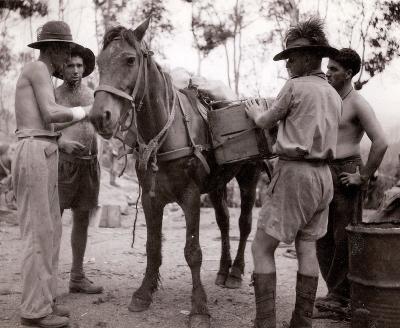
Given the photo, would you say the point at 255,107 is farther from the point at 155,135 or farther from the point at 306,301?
the point at 306,301

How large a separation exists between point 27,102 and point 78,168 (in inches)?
50.1

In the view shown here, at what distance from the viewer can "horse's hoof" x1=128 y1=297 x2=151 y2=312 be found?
4.63 m

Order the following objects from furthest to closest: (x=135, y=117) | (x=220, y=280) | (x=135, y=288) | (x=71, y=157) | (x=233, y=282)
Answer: (x=220, y=280), (x=233, y=282), (x=135, y=288), (x=71, y=157), (x=135, y=117)

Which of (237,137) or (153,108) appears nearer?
(153,108)

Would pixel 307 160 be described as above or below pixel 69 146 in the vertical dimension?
below

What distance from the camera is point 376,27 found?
13758 mm

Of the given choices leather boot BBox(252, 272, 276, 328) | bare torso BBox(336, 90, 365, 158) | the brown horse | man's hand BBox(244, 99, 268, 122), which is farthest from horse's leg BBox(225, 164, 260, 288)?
leather boot BBox(252, 272, 276, 328)

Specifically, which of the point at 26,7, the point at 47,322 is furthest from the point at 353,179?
the point at 26,7

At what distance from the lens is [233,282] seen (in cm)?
570

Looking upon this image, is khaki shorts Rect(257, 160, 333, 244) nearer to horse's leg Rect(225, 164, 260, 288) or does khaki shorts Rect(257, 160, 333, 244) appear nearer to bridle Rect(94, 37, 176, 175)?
bridle Rect(94, 37, 176, 175)

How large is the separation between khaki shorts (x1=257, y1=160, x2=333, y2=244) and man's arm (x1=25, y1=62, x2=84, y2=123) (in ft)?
5.91

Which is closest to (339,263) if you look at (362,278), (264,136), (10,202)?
(362,278)

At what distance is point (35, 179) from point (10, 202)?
10.2 m

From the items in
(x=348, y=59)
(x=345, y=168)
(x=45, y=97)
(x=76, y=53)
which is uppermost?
(x=76, y=53)
